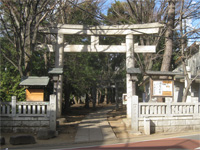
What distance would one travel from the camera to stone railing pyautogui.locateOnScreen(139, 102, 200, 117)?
11.0 m

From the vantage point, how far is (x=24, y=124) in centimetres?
1059

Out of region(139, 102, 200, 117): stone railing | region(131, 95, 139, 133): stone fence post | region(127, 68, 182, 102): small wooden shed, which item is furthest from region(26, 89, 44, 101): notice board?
region(127, 68, 182, 102): small wooden shed

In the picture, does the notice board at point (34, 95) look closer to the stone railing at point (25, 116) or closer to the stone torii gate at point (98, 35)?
the stone railing at point (25, 116)

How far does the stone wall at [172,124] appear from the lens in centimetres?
1084

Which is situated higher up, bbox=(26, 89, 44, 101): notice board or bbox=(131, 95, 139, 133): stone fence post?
bbox=(26, 89, 44, 101): notice board

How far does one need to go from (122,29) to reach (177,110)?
6160 mm

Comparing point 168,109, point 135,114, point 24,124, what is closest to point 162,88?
point 168,109

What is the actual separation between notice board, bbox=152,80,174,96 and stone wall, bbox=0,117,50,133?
227 inches

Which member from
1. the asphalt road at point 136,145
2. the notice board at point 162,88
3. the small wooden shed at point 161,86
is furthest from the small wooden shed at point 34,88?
the notice board at point 162,88

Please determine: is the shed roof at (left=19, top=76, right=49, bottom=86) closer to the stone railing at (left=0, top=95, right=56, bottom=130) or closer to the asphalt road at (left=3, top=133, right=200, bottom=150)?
the stone railing at (left=0, top=95, right=56, bottom=130)

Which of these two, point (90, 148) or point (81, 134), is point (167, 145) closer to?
point (90, 148)

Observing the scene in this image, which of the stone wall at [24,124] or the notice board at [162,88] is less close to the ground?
the notice board at [162,88]

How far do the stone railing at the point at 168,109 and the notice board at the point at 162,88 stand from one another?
36.9 inches

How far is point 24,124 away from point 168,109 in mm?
7000
